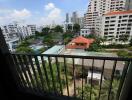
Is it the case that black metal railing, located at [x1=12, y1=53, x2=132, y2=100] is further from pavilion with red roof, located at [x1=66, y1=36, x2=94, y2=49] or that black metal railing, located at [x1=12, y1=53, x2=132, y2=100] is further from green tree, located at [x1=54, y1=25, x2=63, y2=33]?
green tree, located at [x1=54, y1=25, x2=63, y2=33]

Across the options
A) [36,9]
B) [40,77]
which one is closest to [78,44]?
[36,9]

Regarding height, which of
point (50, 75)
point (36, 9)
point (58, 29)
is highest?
point (36, 9)

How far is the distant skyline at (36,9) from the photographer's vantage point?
1.49 m

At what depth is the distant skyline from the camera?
149cm

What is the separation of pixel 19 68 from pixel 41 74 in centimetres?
34

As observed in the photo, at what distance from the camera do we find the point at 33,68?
1.46 meters

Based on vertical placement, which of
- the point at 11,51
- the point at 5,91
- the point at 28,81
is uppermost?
the point at 11,51

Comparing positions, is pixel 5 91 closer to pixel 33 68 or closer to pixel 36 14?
pixel 33 68

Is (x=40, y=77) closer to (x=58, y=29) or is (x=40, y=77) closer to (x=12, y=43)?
(x=12, y=43)

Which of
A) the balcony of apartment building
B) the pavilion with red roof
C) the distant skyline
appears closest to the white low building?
the balcony of apartment building

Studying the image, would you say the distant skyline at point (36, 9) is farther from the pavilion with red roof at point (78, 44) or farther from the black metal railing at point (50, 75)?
the pavilion with red roof at point (78, 44)

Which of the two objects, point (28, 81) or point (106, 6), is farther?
point (106, 6)

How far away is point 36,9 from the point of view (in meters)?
1.83

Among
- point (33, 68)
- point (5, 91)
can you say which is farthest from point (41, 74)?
point (5, 91)
